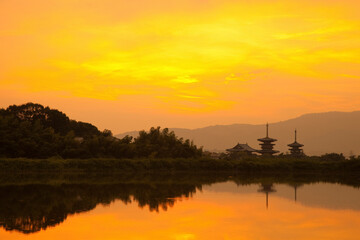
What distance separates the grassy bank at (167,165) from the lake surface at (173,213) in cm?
833

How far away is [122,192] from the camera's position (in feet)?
58.7

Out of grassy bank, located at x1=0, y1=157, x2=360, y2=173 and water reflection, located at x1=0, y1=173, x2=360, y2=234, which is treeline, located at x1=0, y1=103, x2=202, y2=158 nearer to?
grassy bank, located at x1=0, y1=157, x2=360, y2=173

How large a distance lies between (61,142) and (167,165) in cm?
740

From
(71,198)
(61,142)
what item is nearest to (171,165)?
(61,142)

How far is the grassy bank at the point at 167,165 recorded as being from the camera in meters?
27.8

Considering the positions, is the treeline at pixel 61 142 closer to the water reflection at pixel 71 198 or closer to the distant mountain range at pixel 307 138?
the water reflection at pixel 71 198

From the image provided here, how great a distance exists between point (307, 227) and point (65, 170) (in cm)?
2042

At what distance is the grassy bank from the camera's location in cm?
2778

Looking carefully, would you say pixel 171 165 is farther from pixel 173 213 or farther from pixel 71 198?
pixel 173 213

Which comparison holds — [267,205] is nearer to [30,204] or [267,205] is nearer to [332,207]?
[332,207]

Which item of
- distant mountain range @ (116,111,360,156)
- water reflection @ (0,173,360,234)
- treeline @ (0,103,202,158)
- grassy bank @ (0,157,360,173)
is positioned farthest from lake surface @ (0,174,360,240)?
distant mountain range @ (116,111,360,156)

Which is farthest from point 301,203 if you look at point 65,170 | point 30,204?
point 65,170

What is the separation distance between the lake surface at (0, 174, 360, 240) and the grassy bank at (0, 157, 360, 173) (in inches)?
328

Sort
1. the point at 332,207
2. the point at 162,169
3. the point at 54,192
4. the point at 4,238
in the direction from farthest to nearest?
the point at 162,169 → the point at 54,192 → the point at 332,207 → the point at 4,238
